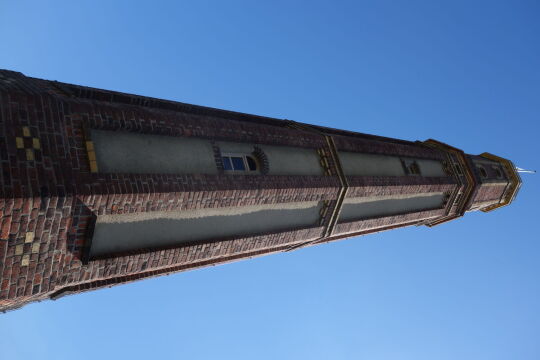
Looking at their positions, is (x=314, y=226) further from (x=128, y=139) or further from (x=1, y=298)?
(x=1, y=298)

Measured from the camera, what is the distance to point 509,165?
27.5m

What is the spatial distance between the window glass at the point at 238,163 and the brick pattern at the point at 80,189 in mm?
504

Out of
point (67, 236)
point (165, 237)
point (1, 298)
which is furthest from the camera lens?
point (165, 237)

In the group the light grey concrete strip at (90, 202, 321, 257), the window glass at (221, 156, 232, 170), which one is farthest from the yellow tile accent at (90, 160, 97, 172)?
the window glass at (221, 156, 232, 170)

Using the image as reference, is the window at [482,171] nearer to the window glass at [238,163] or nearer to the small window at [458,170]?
the small window at [458,170]

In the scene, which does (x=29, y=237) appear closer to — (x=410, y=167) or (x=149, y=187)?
(x=149, y=187)

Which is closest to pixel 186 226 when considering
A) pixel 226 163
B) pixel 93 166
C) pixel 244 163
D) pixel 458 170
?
pixel 226 163

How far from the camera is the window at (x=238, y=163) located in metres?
11.6

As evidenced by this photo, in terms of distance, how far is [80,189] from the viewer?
7891mm

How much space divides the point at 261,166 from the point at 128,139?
400 cm

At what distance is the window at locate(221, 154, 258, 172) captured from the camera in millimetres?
11617

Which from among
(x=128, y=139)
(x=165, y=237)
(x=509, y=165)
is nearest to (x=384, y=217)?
(x=165, y=237)

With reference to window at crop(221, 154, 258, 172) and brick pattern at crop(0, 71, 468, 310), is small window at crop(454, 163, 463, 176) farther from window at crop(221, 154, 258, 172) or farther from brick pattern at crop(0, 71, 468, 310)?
window at crop(221, 154, 258, 172)

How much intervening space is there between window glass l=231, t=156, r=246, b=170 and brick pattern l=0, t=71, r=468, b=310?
50 cm
